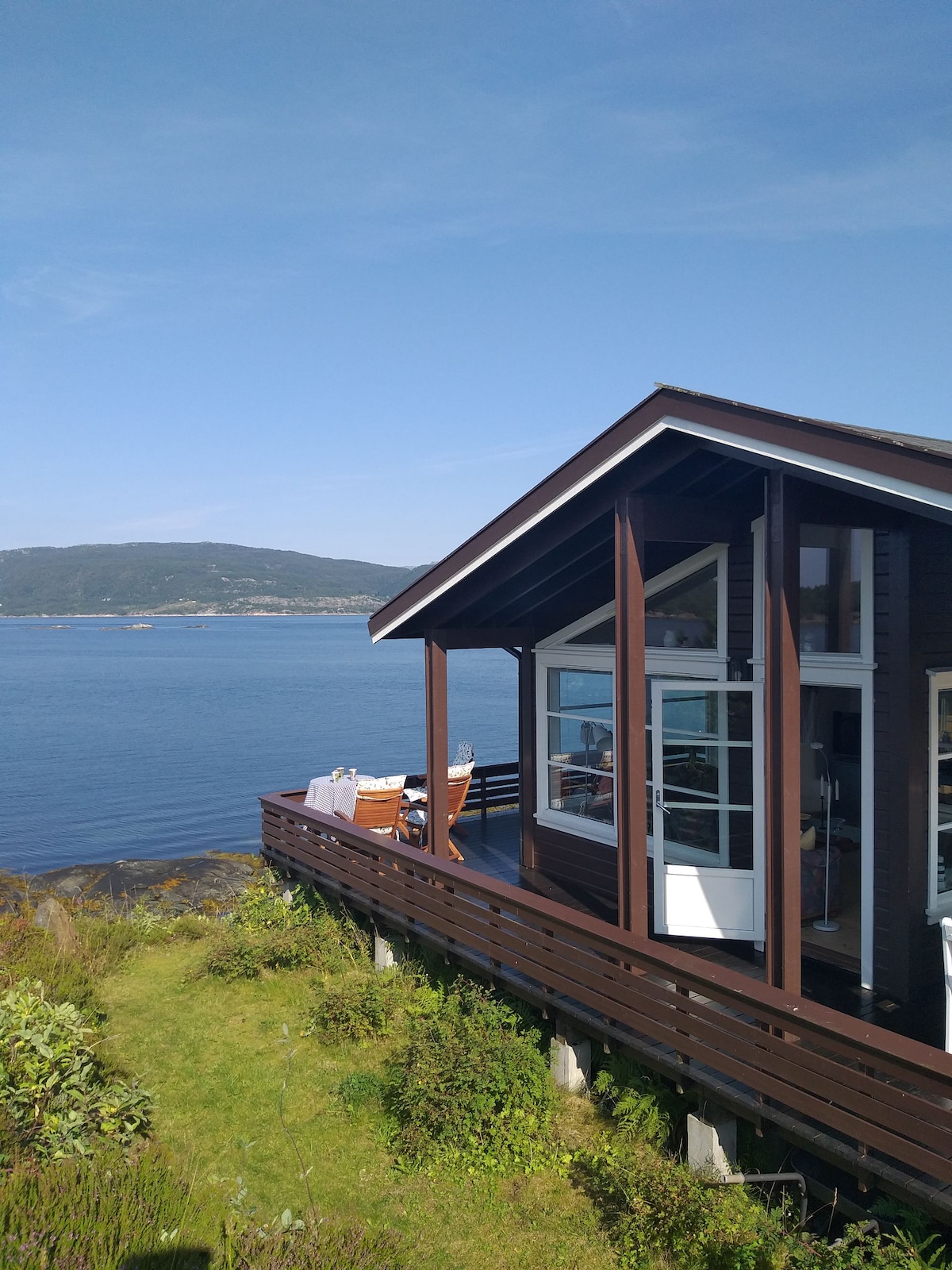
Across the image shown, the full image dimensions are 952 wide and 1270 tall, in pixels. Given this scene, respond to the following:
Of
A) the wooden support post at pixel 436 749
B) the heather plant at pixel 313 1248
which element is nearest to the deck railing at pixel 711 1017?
the wooden support post at pixel 436 749

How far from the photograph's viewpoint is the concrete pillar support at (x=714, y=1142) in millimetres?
4949

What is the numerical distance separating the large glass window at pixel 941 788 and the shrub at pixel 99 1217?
4771 millimetres

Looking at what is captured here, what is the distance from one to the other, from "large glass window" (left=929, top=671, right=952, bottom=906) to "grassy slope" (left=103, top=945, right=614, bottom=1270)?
278 centimetres

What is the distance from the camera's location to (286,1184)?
5.39m

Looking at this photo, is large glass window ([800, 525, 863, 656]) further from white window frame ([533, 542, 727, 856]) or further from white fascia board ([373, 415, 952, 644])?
white fascia board ([373, 415, 952, 644])

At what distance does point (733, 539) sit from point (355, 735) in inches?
1441

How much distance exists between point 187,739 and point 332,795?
31963mm

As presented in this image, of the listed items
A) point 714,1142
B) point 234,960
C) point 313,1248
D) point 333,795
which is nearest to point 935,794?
point 714,1142

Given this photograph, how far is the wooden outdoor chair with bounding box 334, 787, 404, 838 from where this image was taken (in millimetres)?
10641

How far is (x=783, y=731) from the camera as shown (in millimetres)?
4984

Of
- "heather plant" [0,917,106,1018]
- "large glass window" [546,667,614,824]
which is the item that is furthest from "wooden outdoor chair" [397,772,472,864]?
"heather plant" [0,917,106,1018]

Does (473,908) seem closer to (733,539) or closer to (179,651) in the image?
(733,539)

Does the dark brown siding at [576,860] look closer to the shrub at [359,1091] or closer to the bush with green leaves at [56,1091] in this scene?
the shrub at [359,1091]

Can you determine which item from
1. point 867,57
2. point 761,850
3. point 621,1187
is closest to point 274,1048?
point 621,1187
